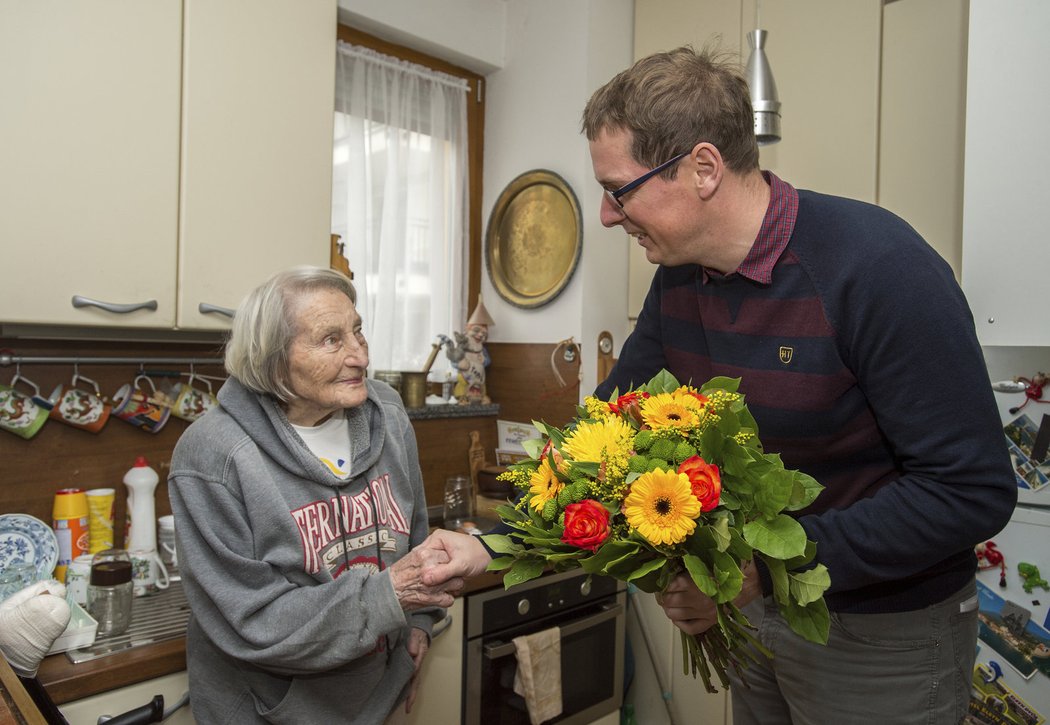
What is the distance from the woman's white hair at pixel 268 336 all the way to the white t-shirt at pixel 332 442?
0.30ft

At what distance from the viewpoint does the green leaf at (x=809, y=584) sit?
93cm

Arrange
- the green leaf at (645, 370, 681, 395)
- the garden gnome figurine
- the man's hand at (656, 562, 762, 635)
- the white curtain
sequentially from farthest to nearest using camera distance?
the garden gnome figurine
the white curtain
the green leaf at (645, 370, 681, 395)
the man's hand at (656, 562, 762, 635)

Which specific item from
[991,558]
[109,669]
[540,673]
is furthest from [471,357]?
[991,558]

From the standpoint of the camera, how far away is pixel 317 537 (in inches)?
57.7

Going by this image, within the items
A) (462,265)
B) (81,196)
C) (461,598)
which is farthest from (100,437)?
(462,265)

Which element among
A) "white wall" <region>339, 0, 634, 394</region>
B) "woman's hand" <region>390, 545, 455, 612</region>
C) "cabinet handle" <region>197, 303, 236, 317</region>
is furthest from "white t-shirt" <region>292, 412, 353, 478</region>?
"white wall" <region>339, 0, 634, 394</region>

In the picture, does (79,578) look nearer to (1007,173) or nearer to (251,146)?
(251,146)

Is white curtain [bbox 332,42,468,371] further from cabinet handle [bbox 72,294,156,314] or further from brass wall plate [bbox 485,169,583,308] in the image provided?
cabinet handle [bbox 72,294,156,314]

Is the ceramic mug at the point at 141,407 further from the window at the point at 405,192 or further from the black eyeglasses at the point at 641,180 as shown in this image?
the black eyeglasses at the point at 641,180

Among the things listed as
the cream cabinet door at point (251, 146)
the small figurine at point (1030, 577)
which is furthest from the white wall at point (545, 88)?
the small figurine at point (1030, 577)

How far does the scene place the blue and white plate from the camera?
69.7 inches

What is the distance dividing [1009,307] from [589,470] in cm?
121

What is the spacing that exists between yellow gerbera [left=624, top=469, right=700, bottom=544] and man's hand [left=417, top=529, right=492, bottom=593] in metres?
0.58

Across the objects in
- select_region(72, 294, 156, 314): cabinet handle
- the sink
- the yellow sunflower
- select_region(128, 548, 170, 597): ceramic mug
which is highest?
select_region(72, 294, 156, 314): cabinet handle
